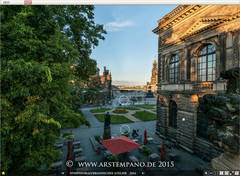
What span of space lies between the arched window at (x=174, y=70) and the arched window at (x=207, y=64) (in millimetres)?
2205

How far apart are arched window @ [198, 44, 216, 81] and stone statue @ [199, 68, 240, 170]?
7265 mm

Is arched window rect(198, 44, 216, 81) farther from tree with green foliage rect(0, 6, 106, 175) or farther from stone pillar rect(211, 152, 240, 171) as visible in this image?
tree with green foliage rect(0, 6, 106, 175)

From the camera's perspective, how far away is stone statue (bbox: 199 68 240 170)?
102 inches

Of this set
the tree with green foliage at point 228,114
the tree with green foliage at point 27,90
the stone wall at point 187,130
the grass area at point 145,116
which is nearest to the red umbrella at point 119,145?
the tree with green foliage at point 27,90

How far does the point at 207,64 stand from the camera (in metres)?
9.19

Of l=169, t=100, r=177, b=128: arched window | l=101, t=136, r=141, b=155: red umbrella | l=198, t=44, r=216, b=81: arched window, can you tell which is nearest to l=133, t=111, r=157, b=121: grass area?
l=169, t=100, r=177, b=128: arched window

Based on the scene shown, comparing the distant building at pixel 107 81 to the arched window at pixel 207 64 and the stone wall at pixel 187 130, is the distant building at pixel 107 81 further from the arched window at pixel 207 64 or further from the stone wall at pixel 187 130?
the arched window at pixel 207 64

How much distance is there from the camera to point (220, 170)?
2.61 metres

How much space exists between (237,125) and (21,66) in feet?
18.0

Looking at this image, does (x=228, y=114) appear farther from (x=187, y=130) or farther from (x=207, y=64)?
(x=187, y=130)

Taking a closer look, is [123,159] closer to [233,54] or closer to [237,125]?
[237,125]

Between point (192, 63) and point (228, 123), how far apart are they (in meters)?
8.67

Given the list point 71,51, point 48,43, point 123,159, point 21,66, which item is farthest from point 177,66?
point 21,66

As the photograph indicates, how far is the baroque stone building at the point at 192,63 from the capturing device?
25.6 feet
